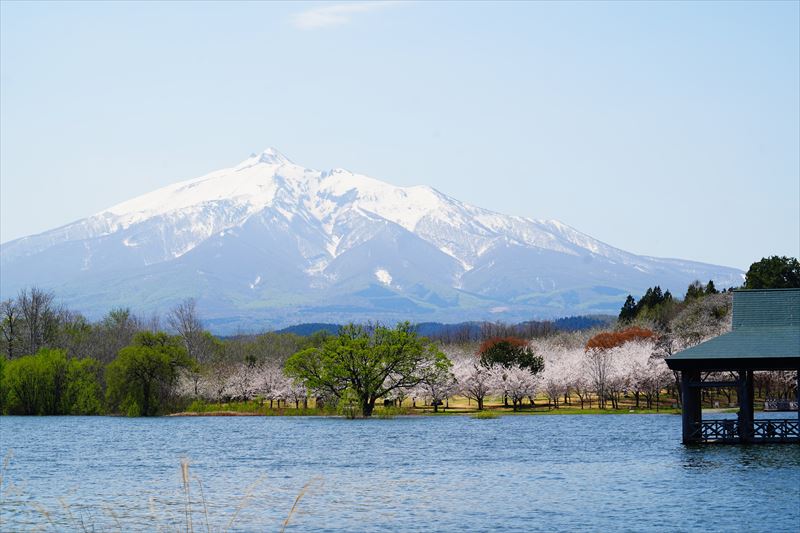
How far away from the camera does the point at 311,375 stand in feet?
309

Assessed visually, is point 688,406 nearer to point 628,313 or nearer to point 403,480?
point 403,480

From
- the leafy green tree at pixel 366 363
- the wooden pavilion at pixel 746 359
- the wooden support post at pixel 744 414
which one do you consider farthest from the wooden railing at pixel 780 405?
the wooden support post at pixel 744 414

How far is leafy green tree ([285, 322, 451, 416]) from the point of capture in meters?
92.6

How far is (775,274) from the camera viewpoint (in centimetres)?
12369

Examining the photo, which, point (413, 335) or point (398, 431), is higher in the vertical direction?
point (413, 335)

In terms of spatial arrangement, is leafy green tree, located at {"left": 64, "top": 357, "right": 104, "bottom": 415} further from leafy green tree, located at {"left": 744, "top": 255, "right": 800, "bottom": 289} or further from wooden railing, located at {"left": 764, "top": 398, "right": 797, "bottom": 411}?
leafy green tree, located at {"left": 744, "top": 255, "right": 800, "bottom": 289}

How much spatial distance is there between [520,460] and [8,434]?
38.2 meters

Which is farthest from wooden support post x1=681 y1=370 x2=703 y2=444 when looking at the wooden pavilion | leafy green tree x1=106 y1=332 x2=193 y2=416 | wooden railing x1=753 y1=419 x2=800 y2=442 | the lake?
leafy green tree x1=106 y1=332 x2=193 y2=416

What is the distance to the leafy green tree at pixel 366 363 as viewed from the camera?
9256cm

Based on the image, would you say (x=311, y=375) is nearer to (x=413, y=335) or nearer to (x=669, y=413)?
(x=413, y=335)

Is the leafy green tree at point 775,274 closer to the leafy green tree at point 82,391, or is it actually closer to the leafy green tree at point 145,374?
the leafy green tree at point 145,374

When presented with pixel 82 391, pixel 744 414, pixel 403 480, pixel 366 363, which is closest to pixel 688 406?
pixel 744 414

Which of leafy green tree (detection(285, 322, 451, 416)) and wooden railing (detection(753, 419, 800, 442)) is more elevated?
leafy green tree (detection(285, 322, 451, 416))

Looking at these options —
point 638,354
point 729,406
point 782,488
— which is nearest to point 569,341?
point 638,354
